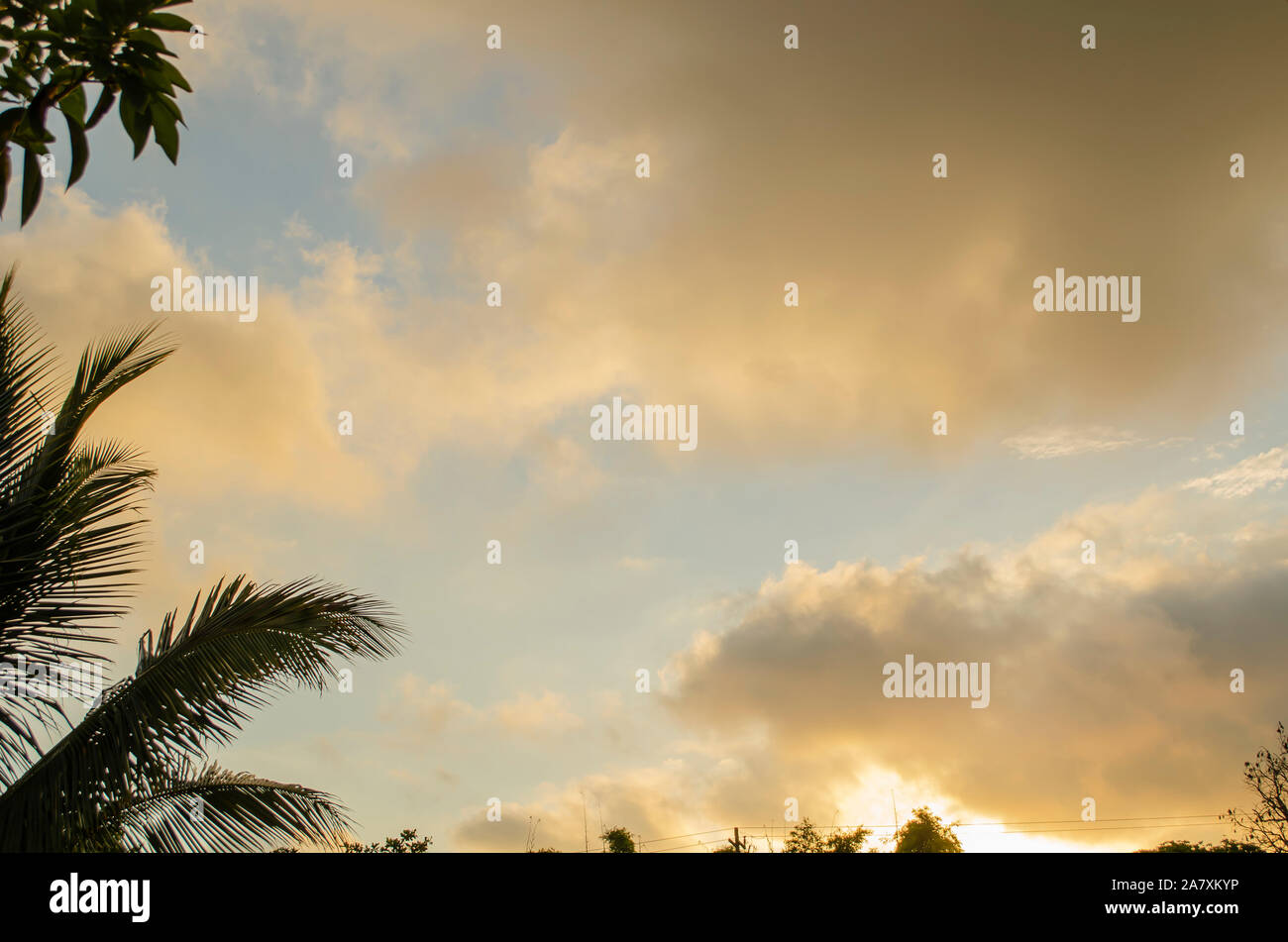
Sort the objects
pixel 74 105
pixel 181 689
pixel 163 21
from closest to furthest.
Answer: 1. pixel 163 21
2. pixel 74 105
3. pixel 181 689

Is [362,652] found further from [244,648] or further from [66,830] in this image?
[66,830]

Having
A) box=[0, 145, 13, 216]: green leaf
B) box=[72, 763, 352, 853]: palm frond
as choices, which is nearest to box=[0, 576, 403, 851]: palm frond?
box=[72, 763, 352, 853]: palm frond

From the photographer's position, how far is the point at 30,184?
2400mm

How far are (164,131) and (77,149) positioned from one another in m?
0.29

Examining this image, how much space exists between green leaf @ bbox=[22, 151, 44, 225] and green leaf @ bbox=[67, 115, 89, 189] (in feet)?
0.28

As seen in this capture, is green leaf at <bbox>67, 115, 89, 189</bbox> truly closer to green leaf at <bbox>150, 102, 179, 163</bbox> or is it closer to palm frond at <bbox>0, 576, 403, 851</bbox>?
green leaf at <bbox>150, 102, 179, 163</bbox>

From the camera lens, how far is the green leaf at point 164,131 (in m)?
2.41

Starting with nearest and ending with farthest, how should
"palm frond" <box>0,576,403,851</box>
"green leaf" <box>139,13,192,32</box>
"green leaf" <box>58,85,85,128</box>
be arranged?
"green leaf" <box>139,13,192,32</box>
"green leaf" <box>58,85,85,128</box>
"palm frond" <box>0,576,403,851</box>

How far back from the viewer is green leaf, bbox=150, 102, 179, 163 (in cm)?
241

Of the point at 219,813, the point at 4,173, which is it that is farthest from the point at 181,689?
the point at 4,173

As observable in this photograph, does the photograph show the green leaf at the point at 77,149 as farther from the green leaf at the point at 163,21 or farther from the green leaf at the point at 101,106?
the green leaf at the point at 163,21

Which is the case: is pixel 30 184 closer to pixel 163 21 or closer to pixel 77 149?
pixel 77 149

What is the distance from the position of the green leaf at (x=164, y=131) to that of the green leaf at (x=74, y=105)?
A: 27 cm
